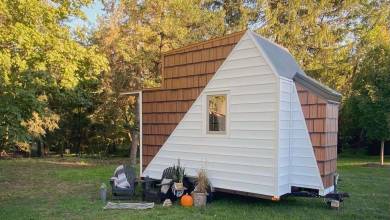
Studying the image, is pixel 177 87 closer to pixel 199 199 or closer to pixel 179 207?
pixel 199 199

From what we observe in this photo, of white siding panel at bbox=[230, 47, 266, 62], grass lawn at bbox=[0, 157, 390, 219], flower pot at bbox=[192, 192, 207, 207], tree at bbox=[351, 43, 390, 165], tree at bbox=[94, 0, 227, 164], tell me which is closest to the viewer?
grass lawn at bbox=[0, 157, 390, 219]

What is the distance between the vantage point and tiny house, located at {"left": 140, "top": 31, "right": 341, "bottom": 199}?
23.4ft

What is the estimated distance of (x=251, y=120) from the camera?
7.42 m

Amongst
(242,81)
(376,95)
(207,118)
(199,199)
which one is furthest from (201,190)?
(376,95)

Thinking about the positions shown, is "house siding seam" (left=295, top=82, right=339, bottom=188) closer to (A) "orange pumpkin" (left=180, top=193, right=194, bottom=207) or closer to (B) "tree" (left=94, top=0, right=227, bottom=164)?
(A) "orange pumpkin" (left=180, top=193, right=194, bottom=207)

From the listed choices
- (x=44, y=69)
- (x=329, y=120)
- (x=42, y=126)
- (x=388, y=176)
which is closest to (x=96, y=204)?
(x=44, y=69)

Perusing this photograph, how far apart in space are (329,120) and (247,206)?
237cm

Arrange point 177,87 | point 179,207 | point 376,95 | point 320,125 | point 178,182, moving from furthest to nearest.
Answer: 1. point 376,95
2. point 177,87
3. point 178,182
4. point 179,207
5. point 320,125

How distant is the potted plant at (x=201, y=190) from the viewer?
7.55 m

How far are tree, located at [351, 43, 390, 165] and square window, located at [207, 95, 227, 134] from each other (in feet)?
31.1

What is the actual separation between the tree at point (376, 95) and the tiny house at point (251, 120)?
8275 millimetres

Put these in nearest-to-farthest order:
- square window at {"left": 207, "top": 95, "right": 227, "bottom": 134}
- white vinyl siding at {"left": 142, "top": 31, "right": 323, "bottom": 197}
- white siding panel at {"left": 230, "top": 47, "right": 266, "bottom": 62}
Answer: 1. white vinyl siding at {"left": 142, "top": 31, "right": 323, "bottom": 197}
2. white siding panel at {"left": 230, "top": 47, "right": 266, "bottom": 62}
3. square window at {"left": 207, "top": 95, "right": 227, "bottom": 134}

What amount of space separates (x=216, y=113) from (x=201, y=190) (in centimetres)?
167

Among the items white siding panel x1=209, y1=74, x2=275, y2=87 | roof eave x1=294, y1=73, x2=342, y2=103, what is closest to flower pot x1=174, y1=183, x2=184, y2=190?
white siding panel x1=209, y1=74, x2=275, y2=87
